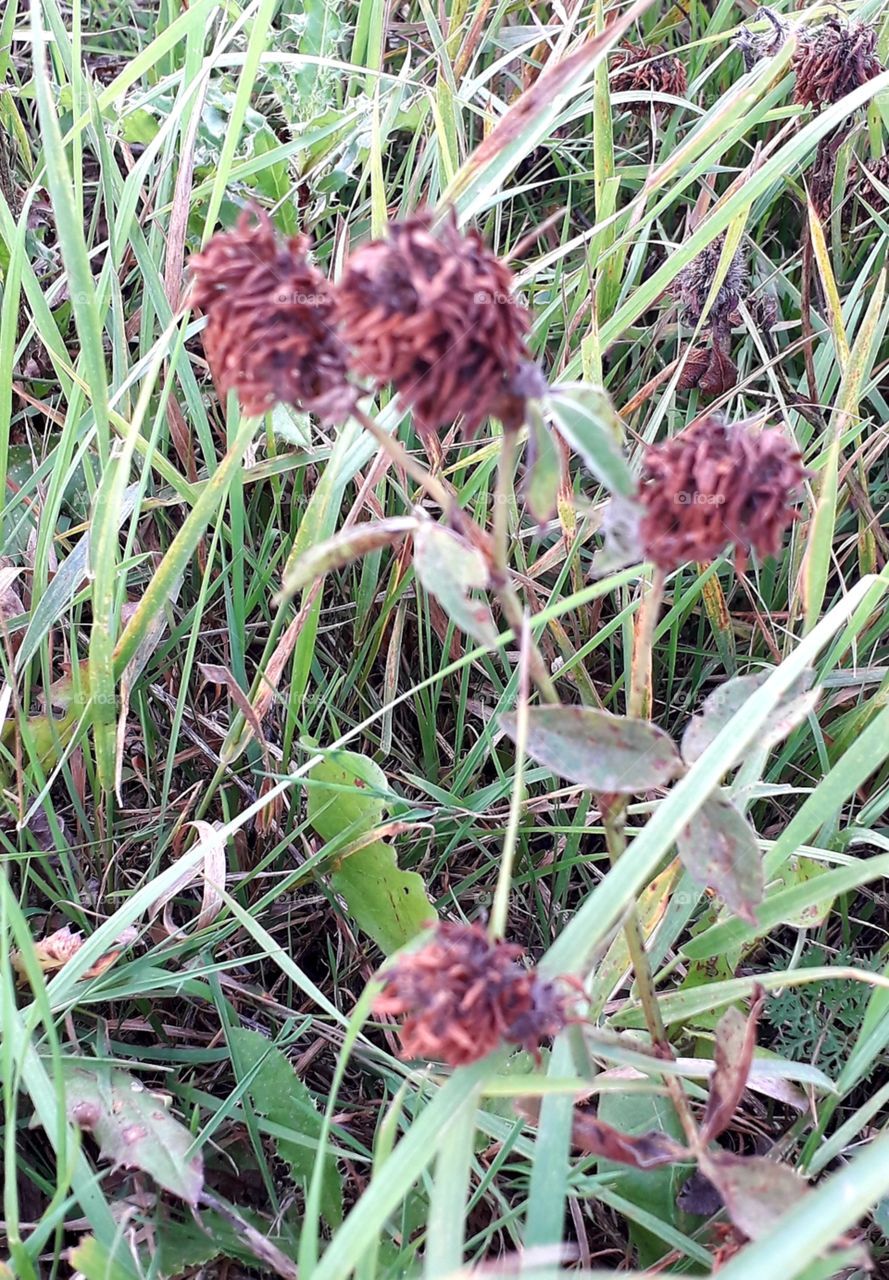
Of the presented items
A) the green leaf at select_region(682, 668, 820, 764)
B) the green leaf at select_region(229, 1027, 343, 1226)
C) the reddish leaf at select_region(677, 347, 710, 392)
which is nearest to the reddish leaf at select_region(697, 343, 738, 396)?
the reddish leaf at select_region(677, 347, 710, 392)

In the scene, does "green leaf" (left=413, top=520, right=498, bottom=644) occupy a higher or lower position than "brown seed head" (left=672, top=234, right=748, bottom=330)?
lower

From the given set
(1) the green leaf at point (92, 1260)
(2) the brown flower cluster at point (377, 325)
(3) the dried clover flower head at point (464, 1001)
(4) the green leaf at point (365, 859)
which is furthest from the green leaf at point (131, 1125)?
(2) the brown flower cluster at point (377, 325)

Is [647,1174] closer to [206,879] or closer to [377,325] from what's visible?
[206,879]

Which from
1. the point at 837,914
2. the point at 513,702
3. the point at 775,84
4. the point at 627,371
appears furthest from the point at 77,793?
the point at 775,84

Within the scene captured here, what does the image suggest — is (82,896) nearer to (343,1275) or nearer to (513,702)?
(513,702)

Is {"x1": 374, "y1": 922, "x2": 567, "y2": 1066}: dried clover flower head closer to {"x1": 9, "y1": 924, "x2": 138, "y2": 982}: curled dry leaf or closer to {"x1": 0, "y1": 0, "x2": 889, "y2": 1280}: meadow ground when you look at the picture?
{"x1": 0, "y1": 0, "x2": 889, "y2": 1280}: meadow ground

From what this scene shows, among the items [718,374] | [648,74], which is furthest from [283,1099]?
[648,74]
